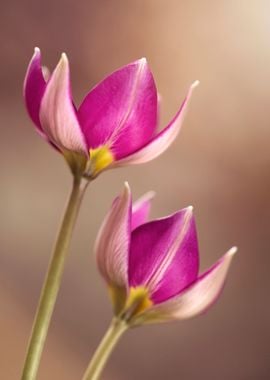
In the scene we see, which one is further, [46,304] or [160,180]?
[160,180]

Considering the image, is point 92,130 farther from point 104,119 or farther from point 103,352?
point 103,352

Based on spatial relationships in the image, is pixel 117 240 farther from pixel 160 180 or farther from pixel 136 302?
pixel 160 180

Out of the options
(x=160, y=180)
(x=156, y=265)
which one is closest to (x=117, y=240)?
(x=156, y=265)

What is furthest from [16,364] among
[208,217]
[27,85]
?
[27,85]

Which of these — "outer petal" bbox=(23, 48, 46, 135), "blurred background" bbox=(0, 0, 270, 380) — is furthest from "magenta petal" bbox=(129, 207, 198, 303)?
"blurred background" bbox=(0, 0, 270, 380)

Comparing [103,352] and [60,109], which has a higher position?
[60,109]
